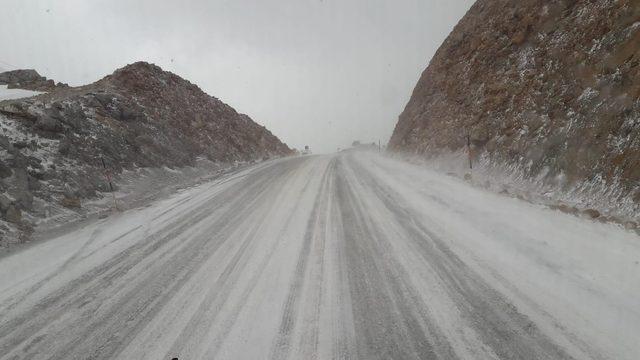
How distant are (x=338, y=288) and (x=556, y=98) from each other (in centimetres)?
862

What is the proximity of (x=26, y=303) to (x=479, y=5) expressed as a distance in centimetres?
2286

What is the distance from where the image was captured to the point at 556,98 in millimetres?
9586

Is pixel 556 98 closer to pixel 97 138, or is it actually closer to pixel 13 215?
pixel 13 215

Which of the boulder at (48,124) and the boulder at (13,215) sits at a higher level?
the boulder at (48,124)

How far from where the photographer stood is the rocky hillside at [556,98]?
7.08m

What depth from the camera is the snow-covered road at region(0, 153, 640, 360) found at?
3461 millimetres

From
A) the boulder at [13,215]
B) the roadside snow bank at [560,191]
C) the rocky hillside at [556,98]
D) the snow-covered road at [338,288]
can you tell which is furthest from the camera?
the boulder at [13,215]

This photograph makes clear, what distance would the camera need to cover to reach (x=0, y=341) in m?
4.05

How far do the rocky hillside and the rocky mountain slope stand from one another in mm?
12310

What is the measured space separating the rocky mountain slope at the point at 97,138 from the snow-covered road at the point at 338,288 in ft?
9.09

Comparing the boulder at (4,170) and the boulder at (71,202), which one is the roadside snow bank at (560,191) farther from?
the boulder at (4,170)

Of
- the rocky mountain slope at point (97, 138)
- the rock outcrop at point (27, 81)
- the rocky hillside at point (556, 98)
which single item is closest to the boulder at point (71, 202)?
the rocky mountain slope at point (97, 138)

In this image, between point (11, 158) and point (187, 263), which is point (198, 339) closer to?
point (187, 263)

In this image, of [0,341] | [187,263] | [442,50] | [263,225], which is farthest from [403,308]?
[442,50]
